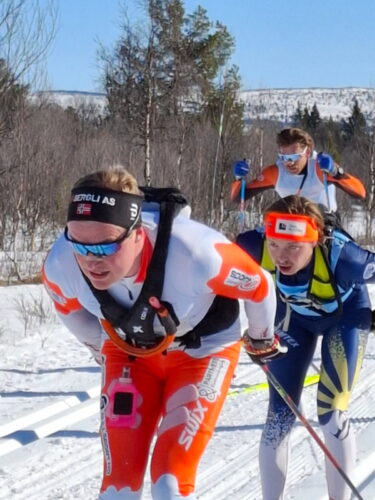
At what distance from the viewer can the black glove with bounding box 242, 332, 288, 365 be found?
3.64 metres

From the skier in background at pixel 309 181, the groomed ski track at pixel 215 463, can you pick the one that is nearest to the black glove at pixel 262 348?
the groomed ski track at pixel 215 463

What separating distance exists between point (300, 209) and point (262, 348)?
78cm

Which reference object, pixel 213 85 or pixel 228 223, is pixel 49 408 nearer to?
pixel 228 223

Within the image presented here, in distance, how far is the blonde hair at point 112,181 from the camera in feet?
9.58

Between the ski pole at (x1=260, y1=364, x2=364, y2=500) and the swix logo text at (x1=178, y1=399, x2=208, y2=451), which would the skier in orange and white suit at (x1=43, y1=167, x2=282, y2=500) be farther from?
the ski pole at (x1=260, y1=364, x2=364, y2=500)

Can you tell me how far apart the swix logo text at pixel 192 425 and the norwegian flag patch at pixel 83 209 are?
95 centimetres

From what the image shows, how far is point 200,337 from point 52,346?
497cm

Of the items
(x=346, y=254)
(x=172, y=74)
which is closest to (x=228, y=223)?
(x=172, y=74)

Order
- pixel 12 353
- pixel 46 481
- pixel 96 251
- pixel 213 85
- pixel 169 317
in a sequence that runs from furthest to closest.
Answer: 1. pixel 213 85
2. pixel 12 353
3. pixel 46 481
4. pixel 169 317
5. pixel 96 251

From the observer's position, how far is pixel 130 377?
10.8 feet

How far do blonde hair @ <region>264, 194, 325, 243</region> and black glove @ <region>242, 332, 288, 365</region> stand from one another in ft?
2.13

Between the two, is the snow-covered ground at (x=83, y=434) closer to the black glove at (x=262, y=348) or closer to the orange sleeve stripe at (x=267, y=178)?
the black glove at (x=262, y=348)

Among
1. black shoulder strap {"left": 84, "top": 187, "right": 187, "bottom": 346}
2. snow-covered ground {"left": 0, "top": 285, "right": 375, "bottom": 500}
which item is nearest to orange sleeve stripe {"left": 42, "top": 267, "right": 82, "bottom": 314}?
black shoulder strap {"left": 84, "top": 187, "right": 187, "bottom": 346}

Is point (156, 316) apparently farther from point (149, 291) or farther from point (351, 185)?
point (351, 185)
